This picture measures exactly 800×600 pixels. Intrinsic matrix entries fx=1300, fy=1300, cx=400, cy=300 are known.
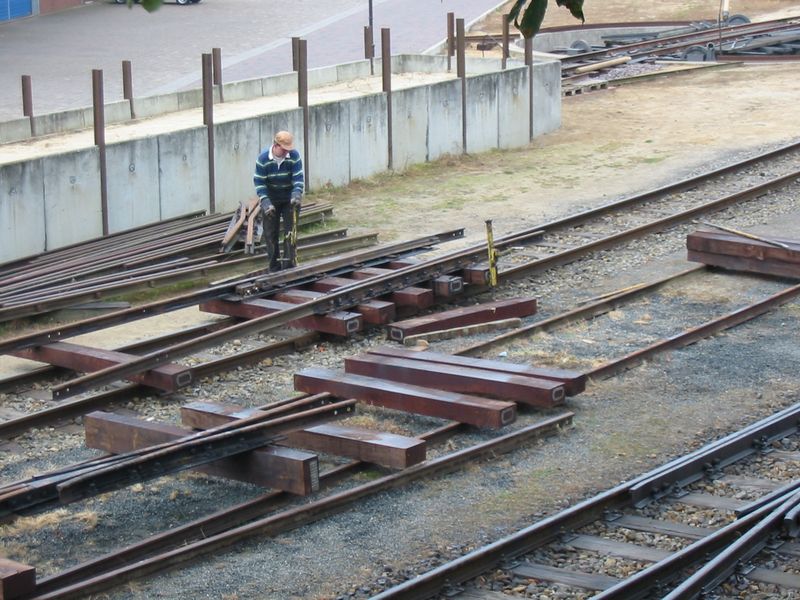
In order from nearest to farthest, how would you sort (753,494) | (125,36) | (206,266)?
(753,494), (206,266), (125,36)

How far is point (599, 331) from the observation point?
13.7 metres

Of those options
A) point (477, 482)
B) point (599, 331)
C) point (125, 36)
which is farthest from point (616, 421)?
point (125, 36)

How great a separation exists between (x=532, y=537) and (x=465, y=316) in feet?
18.3

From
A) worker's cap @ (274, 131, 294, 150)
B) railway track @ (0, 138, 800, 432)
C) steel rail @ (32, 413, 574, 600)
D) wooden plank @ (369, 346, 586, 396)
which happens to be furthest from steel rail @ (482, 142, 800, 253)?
steel rail @ (32, 413, 574, 600)

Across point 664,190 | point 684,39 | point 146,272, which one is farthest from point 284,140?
point 684,39

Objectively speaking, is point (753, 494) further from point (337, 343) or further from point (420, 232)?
point (420, 232)

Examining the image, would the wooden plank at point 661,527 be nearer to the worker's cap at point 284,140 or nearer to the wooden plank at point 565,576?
the wooden plank at point 565,576

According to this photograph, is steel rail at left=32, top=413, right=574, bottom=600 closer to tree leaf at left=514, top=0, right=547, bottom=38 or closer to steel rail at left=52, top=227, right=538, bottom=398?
steel rail at left=52, top=227, right=538, bottom=398

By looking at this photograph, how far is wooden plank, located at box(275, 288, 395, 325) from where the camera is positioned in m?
13.7

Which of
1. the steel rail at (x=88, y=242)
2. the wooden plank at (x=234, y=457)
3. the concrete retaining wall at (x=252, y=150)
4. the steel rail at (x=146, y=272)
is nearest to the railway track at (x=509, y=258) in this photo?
the wooden plank at (x=234, y=457)

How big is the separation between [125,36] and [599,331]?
3180 centimetres

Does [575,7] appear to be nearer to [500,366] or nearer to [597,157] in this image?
[500,366]

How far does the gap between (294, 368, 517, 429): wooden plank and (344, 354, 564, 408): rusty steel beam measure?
20 cm

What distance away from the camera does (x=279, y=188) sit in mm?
14734
